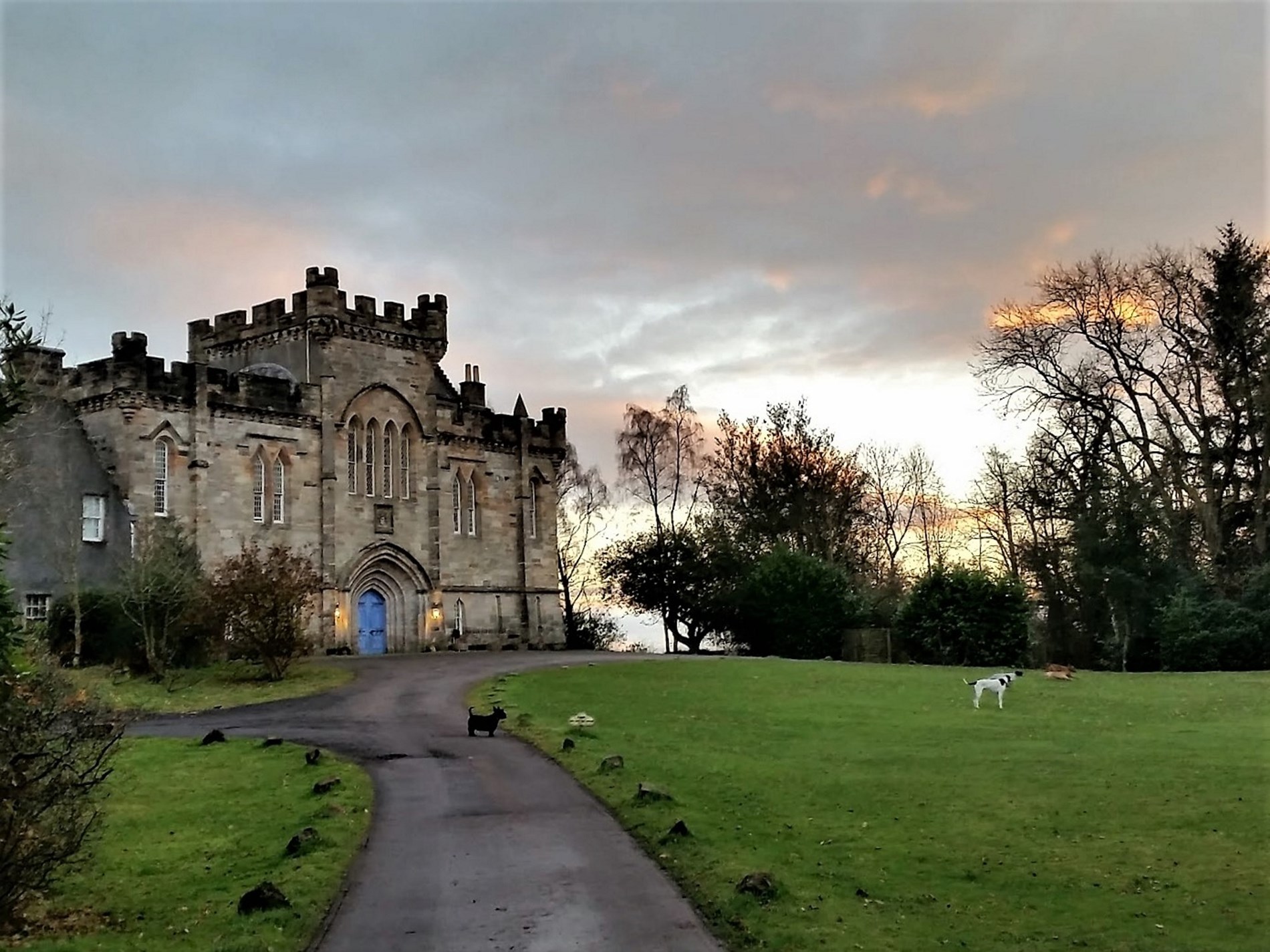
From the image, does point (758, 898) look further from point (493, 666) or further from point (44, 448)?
point (44, 448)

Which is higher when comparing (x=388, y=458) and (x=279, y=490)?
(x=388, y=458)

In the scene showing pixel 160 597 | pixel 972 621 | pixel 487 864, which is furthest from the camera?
pixel 972 621

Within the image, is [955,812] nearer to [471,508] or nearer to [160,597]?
[160,597]

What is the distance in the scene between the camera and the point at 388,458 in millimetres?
48562

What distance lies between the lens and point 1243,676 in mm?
32500

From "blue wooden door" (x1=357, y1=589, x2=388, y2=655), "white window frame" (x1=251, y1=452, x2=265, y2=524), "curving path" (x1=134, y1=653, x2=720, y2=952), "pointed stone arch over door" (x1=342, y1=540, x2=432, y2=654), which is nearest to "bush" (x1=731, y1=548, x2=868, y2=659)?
"pointed stone arch over door" (x1=342, y1=540, x2=432, y2=654)

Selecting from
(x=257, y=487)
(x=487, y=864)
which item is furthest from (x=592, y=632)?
(x=487, y=864)

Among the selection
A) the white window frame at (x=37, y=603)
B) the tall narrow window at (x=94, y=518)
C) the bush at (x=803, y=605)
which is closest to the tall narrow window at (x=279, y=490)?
the tall narrow window at (x=94, y=518)

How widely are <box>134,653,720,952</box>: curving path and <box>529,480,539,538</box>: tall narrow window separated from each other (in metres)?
30.8

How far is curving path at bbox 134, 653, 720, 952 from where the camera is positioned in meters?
10.6

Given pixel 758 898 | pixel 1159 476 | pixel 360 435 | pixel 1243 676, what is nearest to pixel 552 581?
pixel 360 435

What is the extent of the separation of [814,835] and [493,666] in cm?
2549

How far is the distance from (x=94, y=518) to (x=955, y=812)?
3324 centimetres

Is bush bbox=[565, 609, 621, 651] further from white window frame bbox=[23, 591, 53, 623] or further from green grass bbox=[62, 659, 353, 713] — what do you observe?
white window frame bbox=[23, 591, 53, 623]
